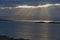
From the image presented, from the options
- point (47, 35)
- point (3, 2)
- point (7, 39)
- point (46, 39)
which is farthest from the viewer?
point (3, 2)

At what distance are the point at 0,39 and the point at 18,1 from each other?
20.1 m

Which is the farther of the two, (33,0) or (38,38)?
(33,0)

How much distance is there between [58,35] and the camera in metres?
8.57

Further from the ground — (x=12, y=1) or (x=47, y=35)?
(x=12, y=1)

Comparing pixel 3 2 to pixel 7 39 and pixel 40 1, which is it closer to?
pixel 40 1

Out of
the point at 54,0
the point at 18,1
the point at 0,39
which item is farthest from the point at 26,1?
the point at 0,39

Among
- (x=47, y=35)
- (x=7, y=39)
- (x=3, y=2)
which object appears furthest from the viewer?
(x=3, y=2)

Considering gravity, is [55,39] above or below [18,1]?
below

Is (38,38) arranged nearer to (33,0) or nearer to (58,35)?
(58,35)

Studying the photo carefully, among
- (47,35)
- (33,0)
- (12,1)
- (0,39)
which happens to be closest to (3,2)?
(12,1)

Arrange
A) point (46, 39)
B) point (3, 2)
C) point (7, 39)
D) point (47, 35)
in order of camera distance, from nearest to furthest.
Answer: point (7, 39) → point (46, 39) → point (47, 35) → point (3, 2)

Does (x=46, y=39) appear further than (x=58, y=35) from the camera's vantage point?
No

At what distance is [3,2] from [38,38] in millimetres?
17796

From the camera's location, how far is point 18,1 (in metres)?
26.4
